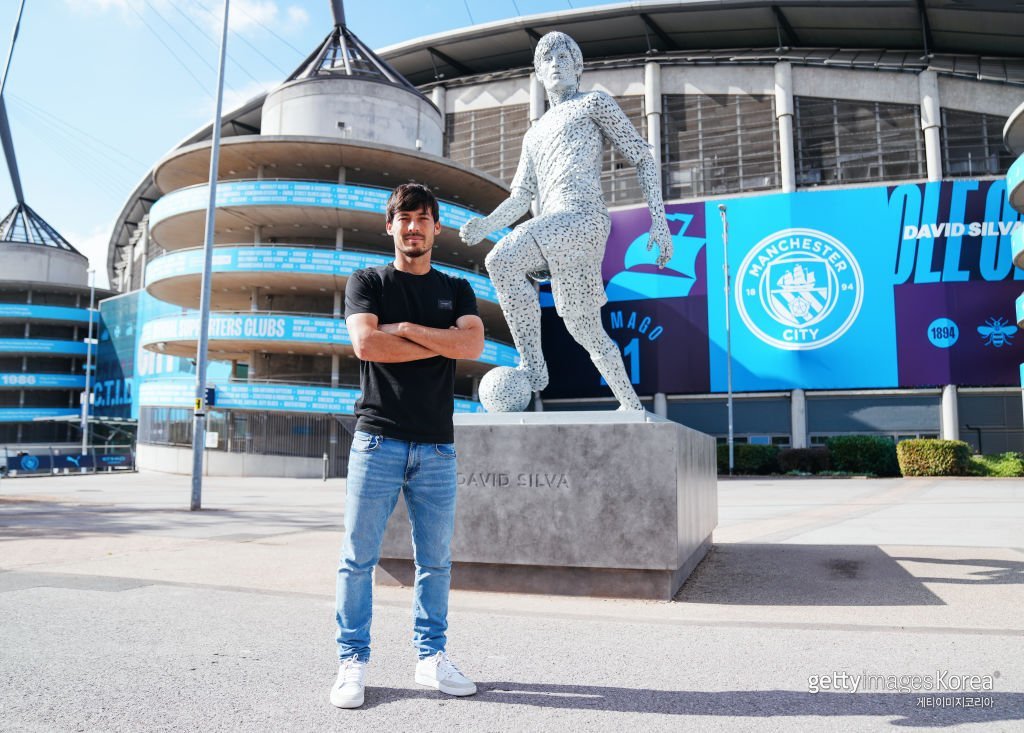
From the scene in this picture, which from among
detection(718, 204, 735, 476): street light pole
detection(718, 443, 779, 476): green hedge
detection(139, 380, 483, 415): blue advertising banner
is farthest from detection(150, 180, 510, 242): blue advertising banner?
detection(718, 443, 779, 476): green hedge

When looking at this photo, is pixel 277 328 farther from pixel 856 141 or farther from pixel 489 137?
pixel 856 141

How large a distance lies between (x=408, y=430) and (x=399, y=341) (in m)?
0.36

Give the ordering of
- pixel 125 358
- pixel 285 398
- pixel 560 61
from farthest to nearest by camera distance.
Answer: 1. pixel 125 358
2. pixel 285 398
3. pixel 560 61

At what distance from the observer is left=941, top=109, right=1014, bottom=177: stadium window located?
35.2 m

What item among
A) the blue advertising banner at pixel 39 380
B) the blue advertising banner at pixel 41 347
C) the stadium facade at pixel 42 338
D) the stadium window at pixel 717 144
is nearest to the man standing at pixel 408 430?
the stadium window at pixel 717 144

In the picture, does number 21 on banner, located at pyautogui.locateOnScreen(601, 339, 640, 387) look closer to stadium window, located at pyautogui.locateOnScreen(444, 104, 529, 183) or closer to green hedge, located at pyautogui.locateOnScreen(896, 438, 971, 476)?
stadium window, located at pyautogui.locateOnScreen(444, 104, 529, 183)

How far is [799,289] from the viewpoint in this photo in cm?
3338

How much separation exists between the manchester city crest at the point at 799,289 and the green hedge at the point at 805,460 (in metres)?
6.27

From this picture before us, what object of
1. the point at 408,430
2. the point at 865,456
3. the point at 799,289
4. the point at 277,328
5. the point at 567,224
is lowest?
the point at 865,456

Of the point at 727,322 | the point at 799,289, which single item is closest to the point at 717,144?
the point at 799,289

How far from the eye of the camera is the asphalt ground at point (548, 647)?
2.61 meters

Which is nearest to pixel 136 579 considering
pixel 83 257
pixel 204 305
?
pixel 204 305

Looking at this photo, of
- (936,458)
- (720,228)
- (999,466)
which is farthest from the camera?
(720,228)

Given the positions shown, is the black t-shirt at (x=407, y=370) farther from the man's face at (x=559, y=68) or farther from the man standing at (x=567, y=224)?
the man's face at (x=559, y=68)
